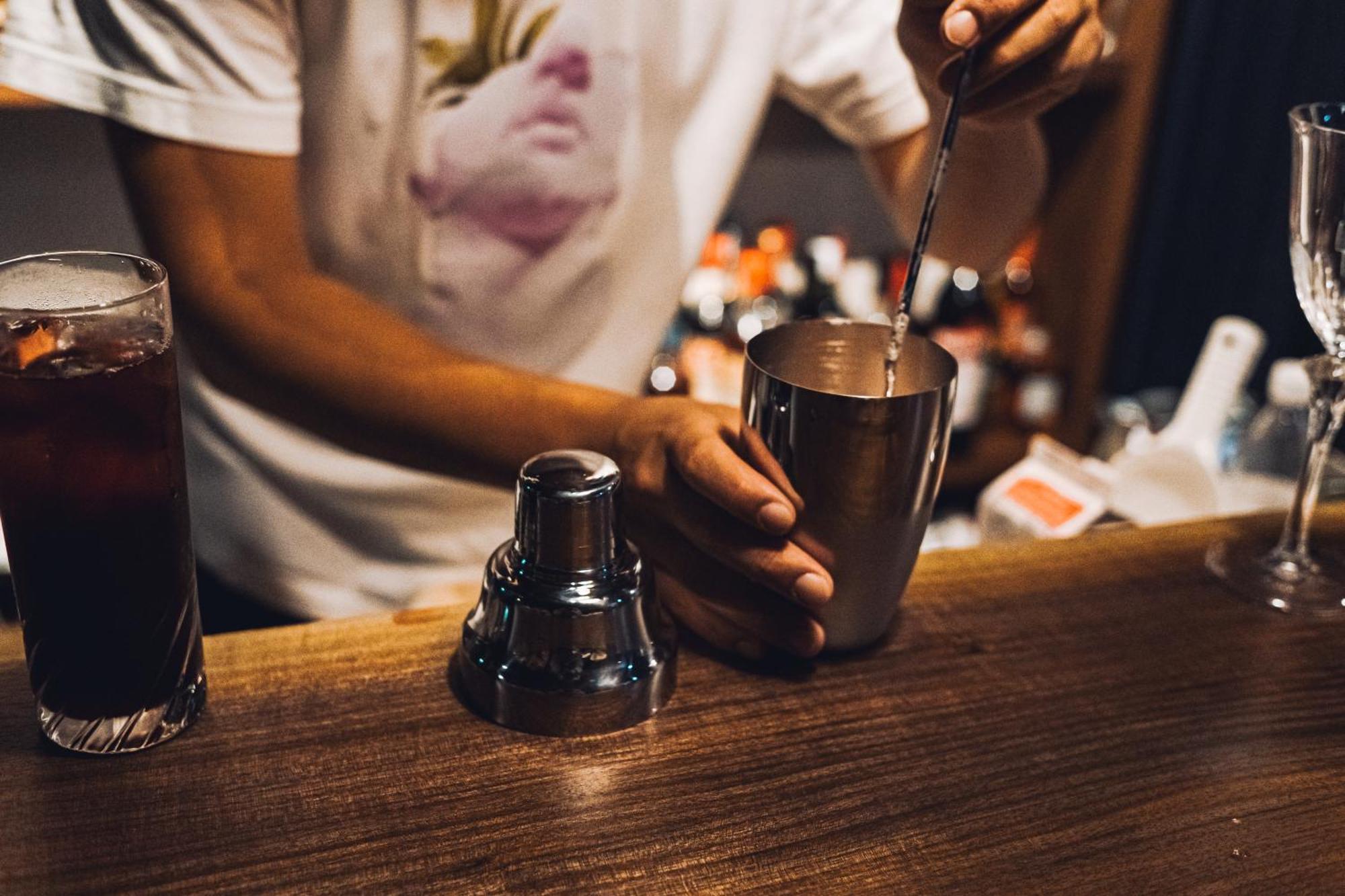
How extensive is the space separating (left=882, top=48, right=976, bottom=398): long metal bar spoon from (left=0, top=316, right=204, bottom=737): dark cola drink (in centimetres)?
40

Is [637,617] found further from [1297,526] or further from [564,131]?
[564,131]

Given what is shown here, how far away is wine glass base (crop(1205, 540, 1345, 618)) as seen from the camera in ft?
2.74

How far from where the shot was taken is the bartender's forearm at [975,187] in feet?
4.10

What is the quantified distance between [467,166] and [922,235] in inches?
25.0

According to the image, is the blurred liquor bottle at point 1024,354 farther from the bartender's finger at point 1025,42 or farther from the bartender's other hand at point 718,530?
the bartender's other hand at point 718,530

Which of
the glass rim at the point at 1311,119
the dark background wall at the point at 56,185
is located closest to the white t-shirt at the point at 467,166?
the glass rim at the point at 1311,119

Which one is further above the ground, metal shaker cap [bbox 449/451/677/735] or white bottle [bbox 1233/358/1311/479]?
metal shaker cap [bbox 449/451/677/735]

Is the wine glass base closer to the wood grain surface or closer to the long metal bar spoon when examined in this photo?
the wood grain surface

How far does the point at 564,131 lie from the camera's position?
1241mm

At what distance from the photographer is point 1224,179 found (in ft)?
7.85

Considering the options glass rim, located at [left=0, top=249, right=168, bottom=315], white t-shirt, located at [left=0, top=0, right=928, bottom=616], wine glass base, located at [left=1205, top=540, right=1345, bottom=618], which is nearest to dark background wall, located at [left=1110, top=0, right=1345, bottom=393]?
white t-shirt, located at [left=0, top=0, right=928, bottom=616]

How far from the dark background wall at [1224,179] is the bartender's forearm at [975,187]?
1.13m

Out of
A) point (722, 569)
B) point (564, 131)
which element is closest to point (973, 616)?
point (722, 569)

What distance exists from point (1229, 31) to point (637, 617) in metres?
2.15
